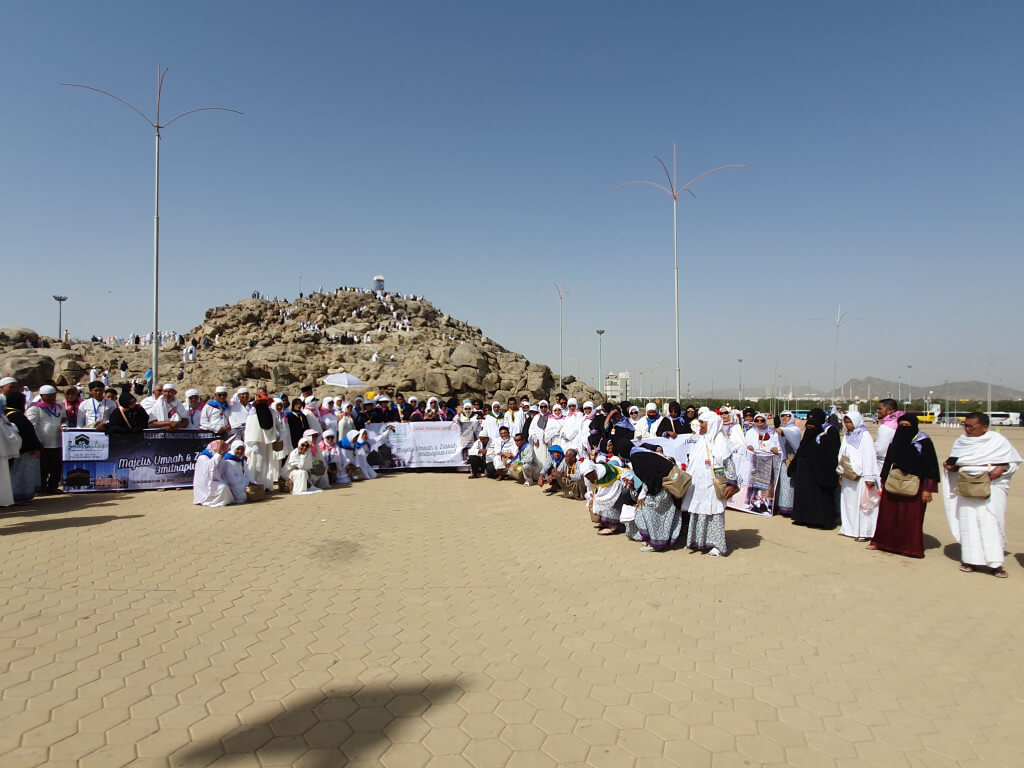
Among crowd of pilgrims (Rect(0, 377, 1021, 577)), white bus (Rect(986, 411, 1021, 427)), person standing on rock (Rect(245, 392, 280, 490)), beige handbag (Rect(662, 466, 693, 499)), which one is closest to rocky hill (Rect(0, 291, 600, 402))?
crowd of pilgrims (Rect(0, 377, 1021, 577))

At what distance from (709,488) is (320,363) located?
33.1 metres

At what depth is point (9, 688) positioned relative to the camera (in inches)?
142

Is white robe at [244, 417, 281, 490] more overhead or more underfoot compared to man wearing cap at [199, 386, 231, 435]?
more underfoot

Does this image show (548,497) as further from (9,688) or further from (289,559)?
(9,688)

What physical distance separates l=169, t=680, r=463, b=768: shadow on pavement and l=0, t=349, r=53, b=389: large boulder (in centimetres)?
2969

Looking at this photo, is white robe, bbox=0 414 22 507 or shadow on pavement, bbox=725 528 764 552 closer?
shadow on pavement, bbox=725 528 764 552

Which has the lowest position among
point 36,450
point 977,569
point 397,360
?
point 977,569

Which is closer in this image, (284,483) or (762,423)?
(762,423)

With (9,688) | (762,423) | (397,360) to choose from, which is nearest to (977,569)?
(762,423)

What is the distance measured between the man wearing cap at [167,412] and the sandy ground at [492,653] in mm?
3784

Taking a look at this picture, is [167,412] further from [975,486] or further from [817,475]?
[975,486]

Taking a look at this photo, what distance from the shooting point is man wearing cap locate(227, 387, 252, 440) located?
11367mm

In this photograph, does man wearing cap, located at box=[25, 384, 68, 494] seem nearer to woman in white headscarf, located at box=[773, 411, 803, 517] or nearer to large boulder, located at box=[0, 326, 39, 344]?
woman in white headscarf, located at box=[773, 411, 803, 517]

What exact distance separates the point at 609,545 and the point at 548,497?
3436 mm
